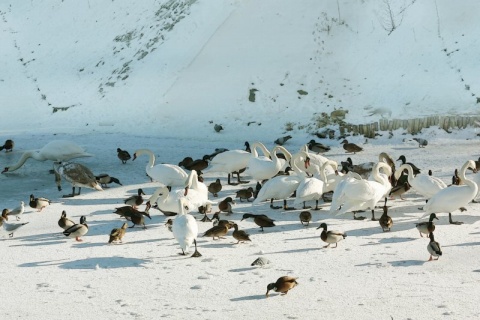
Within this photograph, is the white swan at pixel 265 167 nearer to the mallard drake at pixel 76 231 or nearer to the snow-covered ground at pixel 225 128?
the snow-covered ground at pixel 225 128

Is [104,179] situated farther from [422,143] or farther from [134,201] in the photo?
[422,143]

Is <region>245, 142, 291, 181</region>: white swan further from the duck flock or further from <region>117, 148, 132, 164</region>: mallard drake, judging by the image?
<region>117, 148, 132, 164</region>: mallard drake

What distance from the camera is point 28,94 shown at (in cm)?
3189

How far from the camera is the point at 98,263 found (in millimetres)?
12461

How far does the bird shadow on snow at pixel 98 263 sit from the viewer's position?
12.3 metres

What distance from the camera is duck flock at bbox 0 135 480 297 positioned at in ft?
44.7

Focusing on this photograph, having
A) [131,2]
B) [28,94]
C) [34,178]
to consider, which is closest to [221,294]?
[34,178]

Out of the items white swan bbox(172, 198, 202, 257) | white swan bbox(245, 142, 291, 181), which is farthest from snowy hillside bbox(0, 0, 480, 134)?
white swan bbox(172, 198, 202, 257)

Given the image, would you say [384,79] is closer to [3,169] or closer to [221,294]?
[3,169]

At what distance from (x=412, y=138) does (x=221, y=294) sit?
534 inches

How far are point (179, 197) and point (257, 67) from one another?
1388 cm

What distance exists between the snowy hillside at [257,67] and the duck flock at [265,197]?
6010mm

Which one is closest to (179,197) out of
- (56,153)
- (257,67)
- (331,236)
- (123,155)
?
(331,236)

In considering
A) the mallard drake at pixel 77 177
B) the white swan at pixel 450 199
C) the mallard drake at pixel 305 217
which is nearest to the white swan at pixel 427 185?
the white swan at pixel 450 199
